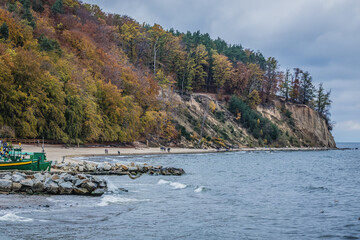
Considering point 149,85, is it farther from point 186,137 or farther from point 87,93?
point 87,93

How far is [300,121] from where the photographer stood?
114m

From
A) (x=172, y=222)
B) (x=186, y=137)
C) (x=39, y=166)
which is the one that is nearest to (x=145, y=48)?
(x=186, y=137)

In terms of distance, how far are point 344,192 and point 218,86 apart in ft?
277

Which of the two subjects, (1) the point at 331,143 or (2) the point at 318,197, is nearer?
(2) the point at 318,197

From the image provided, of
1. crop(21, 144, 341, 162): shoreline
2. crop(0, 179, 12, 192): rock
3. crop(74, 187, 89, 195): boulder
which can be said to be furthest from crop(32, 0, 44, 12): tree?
crop(74, 187, 89, 195): boulder

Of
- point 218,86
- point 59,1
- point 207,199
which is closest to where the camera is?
point 207,199

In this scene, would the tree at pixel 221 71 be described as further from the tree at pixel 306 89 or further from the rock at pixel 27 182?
the rock at pixel 27 182

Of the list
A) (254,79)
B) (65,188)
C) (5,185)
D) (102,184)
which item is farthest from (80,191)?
(254,79)

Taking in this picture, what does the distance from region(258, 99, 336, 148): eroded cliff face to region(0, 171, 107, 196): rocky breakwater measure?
91950 mm

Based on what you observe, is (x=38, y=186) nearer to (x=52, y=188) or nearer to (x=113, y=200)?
(x=52, y=188)

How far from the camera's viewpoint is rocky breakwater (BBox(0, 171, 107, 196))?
19562 millimetres

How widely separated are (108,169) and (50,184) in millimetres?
11256

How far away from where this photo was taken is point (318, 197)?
22.3 metres

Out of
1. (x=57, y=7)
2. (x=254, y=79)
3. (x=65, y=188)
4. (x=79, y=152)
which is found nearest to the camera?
(x=65, y=188)
